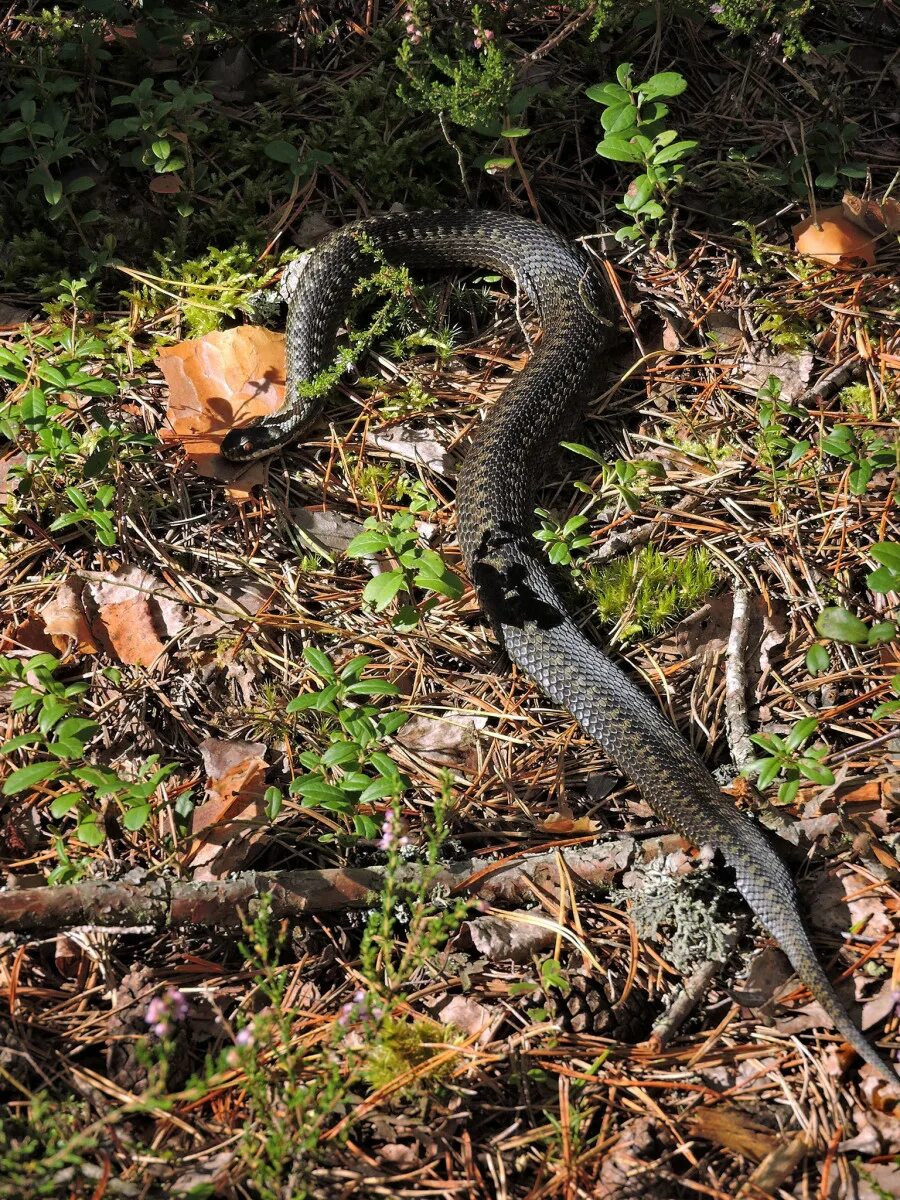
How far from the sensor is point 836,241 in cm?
549

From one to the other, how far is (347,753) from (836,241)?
13.1 ft

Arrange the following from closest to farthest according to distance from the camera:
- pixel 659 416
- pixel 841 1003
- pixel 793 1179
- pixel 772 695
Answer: pixel 793 1179, pixel 841 1003, pixel 772 695, pixel 659 416

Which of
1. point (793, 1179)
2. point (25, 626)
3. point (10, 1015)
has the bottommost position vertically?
point (793, 1179)

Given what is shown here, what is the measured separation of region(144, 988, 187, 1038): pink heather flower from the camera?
269cm

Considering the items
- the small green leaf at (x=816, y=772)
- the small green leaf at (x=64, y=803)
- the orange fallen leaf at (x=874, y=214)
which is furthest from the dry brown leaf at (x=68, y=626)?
the orange fallen leaf at (x=874, y=214)

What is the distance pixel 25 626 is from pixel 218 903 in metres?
1.73

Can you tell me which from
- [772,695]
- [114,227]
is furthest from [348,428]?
[772,695]

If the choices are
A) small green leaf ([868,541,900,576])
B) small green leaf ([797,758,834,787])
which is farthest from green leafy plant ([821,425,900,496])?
small green leaf ([797,758,834,787])

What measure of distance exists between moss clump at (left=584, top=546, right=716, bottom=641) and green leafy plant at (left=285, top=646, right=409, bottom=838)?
1.22 meters

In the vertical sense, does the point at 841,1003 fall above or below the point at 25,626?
below

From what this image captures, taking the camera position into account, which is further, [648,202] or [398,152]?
[398,152]

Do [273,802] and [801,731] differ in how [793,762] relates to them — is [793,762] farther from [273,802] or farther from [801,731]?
[273,802]

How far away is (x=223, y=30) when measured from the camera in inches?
240

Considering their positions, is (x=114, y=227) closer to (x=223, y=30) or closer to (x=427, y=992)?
(x=223, y=30)
